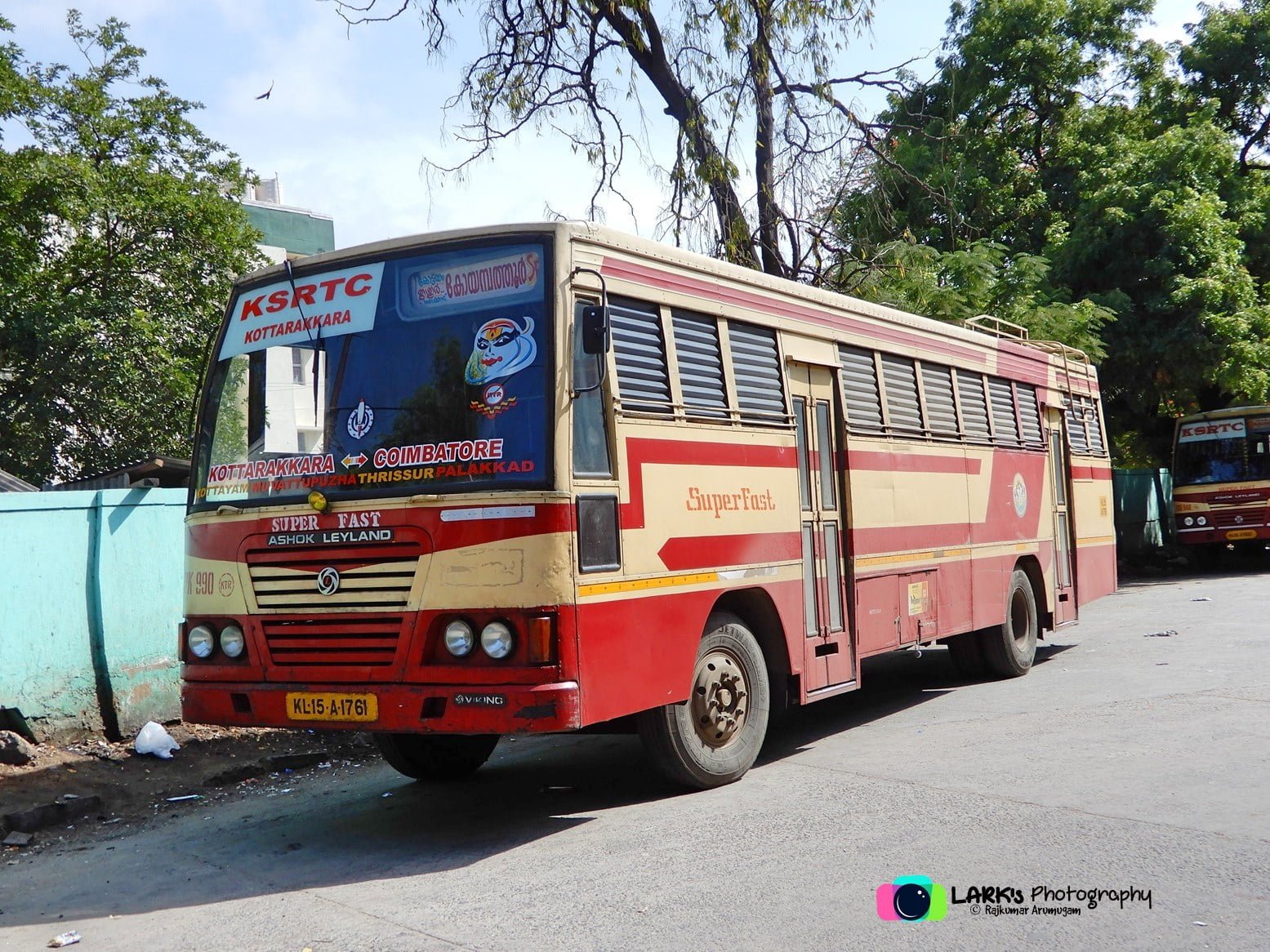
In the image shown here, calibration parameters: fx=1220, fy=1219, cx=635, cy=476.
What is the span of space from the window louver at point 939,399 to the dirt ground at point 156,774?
4971 mm

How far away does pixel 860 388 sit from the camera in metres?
8.49

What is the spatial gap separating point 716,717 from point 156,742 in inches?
163

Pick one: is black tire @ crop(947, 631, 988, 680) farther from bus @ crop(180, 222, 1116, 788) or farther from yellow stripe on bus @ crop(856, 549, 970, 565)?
bus @ crop(180, 222, 1116, 788)

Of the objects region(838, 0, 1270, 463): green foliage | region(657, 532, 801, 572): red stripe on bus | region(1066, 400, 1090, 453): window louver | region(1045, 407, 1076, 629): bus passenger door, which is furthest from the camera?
region(838, 0, 1270, 463): green foliage

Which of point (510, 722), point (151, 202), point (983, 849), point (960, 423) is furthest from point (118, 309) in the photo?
point (983, 849)

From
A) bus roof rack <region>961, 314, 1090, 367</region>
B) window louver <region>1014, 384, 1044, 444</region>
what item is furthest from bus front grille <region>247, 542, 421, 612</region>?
window louver <region>1014, 384, 1044, 444</region>

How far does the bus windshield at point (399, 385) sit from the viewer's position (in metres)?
5.66

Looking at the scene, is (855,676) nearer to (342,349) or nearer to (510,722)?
(510,722)

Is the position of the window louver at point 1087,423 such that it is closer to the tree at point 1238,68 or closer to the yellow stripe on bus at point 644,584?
the yellow stripe on bus at point 644,584

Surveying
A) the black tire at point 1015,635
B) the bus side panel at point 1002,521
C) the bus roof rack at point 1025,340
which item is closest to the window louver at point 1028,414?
the bus side panel at point 1002,521

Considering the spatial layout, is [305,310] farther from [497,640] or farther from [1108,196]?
[1108,196]

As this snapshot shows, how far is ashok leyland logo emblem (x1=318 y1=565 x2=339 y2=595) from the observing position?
5.85 m

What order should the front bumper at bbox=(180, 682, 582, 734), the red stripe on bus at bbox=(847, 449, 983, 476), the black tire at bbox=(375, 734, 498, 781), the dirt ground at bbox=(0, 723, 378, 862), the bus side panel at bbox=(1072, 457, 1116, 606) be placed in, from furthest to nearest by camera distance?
the bus side panel at bbox=(1072, 457, 1116, 606) < the red stripe on bus at bbox=(847, 449, 983, 476) < the black tire at bbox=(375, 734, 498, 781) < the dirt ground at bbox=(0, 723, 378, 862) < the front bumper at bbox=(180, 682, 582, 734)

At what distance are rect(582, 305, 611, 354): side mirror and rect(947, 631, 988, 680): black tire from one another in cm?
601
